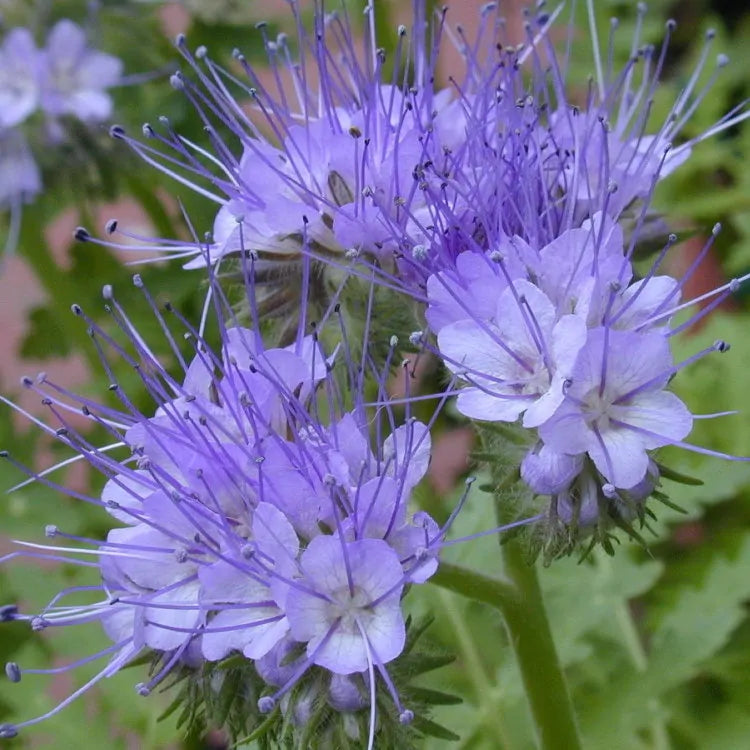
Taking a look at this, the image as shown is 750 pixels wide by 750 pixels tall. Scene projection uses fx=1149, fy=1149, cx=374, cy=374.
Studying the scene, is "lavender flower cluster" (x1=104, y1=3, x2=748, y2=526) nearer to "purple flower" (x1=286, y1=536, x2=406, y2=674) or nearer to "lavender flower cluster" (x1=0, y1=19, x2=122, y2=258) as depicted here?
"purple flower" (x1=286, y1=536, x2=406, y2=674)

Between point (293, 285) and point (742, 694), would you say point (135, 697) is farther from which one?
point (742, 694)

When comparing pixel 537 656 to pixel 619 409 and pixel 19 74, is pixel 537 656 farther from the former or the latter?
pixel 19 74

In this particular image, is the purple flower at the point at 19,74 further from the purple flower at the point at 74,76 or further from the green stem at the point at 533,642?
the green stem at the point at 533,642

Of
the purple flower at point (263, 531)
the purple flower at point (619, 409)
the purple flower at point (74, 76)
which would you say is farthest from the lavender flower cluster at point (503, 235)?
the purple flower at point (74, 76)

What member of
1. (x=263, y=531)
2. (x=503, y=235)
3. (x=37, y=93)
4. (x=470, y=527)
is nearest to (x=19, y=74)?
(x=37, y=93)

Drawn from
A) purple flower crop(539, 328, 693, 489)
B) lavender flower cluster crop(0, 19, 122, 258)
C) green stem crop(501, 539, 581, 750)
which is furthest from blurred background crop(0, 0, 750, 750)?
purple flower crop(539, 328, 693, 489)

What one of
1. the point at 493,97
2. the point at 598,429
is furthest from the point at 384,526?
the point at 493,97
